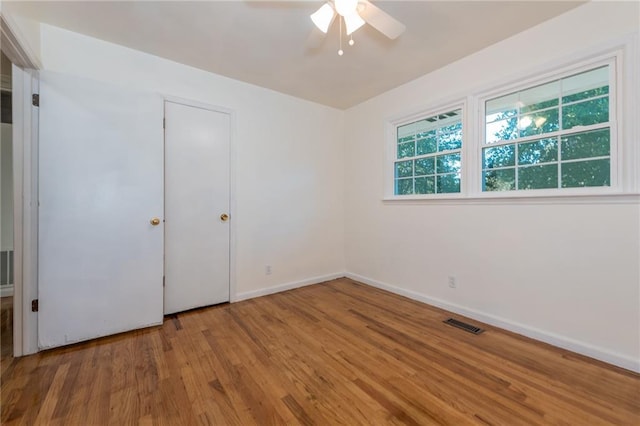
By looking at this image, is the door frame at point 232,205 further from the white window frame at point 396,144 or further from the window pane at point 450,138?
the window pane at point 450,138

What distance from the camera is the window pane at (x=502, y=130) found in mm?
2435

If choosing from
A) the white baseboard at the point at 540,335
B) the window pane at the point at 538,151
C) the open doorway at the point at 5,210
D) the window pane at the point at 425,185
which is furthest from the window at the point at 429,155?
the open doorway at the point at 5,210

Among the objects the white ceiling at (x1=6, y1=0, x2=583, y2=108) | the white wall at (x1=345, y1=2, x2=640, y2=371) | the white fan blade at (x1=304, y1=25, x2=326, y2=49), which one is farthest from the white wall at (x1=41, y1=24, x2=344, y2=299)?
the white fan blade at (x1=304, y1=25, x2=326, y2=49)

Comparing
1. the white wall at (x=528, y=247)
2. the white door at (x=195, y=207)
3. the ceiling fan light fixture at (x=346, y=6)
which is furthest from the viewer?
the white door at (x=195, y=207)

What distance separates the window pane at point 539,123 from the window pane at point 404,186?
1233mm

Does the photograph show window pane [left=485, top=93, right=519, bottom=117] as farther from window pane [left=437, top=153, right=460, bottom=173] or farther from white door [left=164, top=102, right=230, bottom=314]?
white door [left=164, top=102, right=230, bottom=314]

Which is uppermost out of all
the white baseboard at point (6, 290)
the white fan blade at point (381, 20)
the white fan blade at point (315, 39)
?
the white fan blade at point (315, 39)

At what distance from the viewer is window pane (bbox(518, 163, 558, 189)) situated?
2.19 metres

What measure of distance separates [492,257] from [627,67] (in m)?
1.64

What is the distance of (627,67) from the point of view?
182 cm

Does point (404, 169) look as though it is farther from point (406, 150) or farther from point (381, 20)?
point (381, 20)

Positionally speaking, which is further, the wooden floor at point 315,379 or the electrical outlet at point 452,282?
the electrical outlet at point 452,282

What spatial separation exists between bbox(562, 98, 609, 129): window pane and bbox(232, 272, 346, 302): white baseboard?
3.10m

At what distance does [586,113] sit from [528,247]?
1114mm
